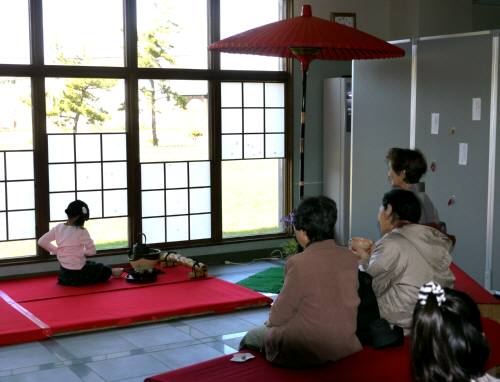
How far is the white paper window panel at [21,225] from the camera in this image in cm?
693

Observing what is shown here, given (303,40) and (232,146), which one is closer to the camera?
(303,40)

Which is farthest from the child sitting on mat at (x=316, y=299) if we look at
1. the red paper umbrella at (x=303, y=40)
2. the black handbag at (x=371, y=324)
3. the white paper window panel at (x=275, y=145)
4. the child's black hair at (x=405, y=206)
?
the white paper window panel at (x=275, y=145)

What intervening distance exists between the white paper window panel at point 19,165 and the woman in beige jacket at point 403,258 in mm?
3917

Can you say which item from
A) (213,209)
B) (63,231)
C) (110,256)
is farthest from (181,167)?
(63,231)

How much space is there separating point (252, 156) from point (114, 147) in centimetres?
156

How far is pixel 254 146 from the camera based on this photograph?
8.20 metres

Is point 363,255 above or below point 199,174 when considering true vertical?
below

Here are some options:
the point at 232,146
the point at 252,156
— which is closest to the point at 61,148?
the point at 232,146

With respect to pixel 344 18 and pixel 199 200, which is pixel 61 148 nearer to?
pixel 199 200

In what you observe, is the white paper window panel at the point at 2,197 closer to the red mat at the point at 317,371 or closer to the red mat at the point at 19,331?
the red mat at the point at 19,331

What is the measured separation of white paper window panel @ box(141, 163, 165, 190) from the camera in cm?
752

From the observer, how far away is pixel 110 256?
7363mm

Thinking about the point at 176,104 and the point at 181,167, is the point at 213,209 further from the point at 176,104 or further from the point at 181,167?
the point at 176,104

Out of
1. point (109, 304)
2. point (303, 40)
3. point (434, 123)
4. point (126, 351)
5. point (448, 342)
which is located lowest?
point (126, 351)
